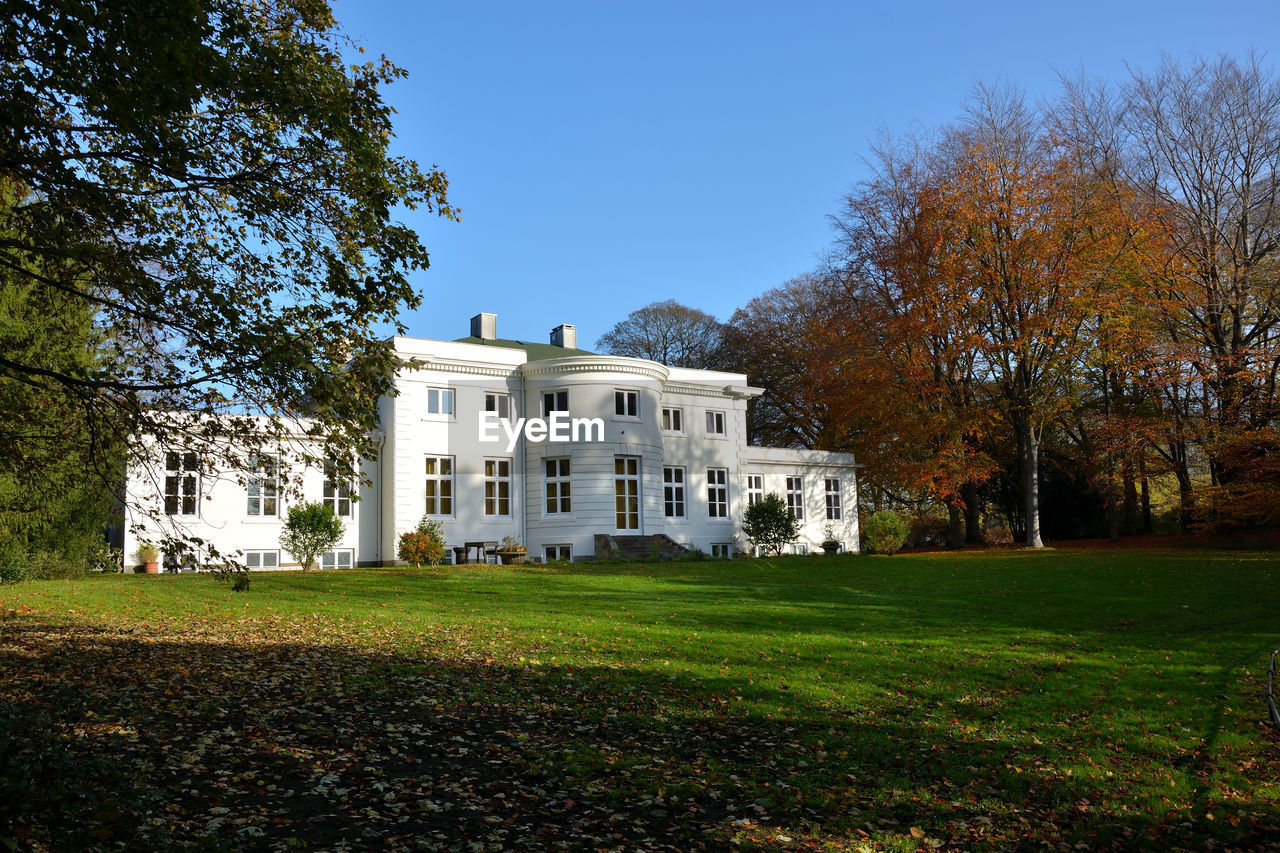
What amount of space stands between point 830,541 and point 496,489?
1372 centimetres

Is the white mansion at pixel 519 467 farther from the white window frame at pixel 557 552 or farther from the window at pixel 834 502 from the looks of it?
the window at pixel 834 502

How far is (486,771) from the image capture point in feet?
19.6

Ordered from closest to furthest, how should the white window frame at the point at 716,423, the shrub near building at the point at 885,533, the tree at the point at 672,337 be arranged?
the shrub near building at the point at 885,533, the white window frame at the point at 716,423, the tree at the point at 672,337

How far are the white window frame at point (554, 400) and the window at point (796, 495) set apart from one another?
10.8 m

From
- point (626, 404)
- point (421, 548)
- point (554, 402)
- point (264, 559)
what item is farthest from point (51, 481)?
point (626, 404)

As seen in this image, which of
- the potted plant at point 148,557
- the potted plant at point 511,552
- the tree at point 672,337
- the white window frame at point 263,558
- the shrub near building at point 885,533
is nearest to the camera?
the potted plant at point 148,557

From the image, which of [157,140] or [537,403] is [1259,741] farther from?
[537,403]

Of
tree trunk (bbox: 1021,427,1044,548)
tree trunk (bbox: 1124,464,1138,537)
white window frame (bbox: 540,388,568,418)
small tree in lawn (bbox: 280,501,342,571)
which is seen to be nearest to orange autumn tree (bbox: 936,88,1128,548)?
tree trunk (bbox: 1021,427,1044,548)

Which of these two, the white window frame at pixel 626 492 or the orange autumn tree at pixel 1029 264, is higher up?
the orange autumn tree at pixel 1029 264

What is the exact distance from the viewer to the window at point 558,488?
28.2 meters

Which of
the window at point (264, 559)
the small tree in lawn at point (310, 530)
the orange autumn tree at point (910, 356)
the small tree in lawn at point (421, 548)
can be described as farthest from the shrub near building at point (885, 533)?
the window at point (264, 559)

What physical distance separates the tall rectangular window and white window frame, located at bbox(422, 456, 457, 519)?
26.7 feet

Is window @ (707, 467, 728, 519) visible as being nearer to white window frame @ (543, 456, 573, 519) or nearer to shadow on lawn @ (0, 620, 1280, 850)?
white window frame @ (543, 456, 573, 519)

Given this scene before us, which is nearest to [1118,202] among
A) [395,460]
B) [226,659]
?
[395,460]
